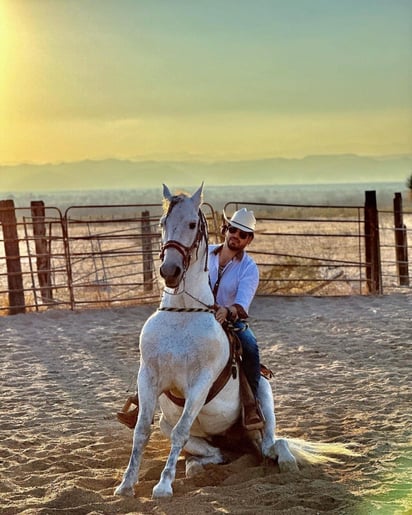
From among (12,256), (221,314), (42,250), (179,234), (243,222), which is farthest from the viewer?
(42,250)

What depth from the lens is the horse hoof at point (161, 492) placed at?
4.04 metres

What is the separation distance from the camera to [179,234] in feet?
13.0

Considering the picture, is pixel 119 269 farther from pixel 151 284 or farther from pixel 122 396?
pixel 122 396

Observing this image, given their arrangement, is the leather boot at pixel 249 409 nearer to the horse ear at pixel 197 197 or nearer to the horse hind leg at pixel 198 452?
the horse hind leg at pixel 198 452

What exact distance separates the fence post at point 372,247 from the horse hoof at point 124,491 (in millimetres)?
8593

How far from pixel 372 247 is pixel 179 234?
886cm

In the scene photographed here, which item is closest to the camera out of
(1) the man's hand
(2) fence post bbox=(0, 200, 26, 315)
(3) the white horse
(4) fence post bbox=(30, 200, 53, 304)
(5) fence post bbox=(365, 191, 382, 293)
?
(3) the white horse

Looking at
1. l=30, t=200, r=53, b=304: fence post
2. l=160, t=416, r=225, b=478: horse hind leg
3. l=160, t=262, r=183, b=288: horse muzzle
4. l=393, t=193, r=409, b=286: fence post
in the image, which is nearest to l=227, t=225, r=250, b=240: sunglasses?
l=160, t=262, r=183, b=288: horse muzzle

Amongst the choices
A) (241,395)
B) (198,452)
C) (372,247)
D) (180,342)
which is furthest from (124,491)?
(372,247)

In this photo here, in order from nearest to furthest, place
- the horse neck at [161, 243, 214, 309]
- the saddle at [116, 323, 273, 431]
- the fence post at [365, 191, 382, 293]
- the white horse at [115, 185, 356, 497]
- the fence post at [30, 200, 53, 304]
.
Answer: the white horse at [115, 185, 356, 497] < the horse neck at [161, 243, 214, 309] < the saddle at [116, 323, 273, 431] < the fence post at [30, 200, 53, 304] < the fence post at [365, 191, 382, 293]

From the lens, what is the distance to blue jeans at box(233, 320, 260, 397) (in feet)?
15.2

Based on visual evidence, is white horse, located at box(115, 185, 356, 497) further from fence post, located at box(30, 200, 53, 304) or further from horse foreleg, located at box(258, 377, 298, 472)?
fence post, located at box(30, 200, 53, 304)

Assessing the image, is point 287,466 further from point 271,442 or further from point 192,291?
point 192,291

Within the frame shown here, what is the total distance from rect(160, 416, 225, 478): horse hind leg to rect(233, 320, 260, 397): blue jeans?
17.1 inches
